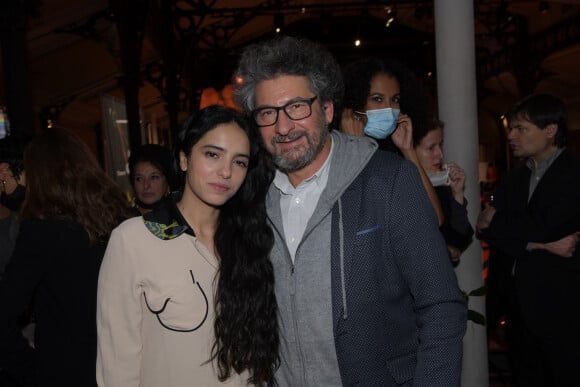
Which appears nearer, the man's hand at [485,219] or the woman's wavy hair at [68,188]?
the woman's wavy hair at [68,188]

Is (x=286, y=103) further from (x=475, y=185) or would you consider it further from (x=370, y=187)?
(x=475, y=185)

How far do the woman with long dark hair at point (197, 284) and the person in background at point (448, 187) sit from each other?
114cm

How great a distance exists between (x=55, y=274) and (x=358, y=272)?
1373 mm

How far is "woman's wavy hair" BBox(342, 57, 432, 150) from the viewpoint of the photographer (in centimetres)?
274

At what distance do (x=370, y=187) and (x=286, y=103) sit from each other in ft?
1.48

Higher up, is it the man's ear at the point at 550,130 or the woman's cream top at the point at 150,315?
the man's ear at the point at 550,130

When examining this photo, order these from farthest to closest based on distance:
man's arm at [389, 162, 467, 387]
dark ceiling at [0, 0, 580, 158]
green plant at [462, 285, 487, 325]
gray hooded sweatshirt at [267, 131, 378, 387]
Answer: dark ceiling at [0, 0, 580, 158]
green plant at [462, 285, 487, 325]
gray hooded sweatshirt at [267, 131, 378, 387]
man's arm at [389, 162, 467, 387]

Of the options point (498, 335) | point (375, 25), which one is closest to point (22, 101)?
point (498, 335)

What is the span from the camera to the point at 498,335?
5.61 m

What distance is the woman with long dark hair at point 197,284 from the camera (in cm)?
206

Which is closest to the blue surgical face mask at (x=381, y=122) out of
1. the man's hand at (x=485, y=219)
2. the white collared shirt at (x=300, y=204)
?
the white collared shirt at (x=300, y=204)

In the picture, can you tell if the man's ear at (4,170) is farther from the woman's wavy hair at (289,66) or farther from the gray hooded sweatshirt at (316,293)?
the gray hooded sweatshirt at (316,293)

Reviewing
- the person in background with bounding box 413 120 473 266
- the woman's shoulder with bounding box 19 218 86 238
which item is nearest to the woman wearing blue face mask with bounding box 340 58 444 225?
the person in background with bounding box 413 120 473 266

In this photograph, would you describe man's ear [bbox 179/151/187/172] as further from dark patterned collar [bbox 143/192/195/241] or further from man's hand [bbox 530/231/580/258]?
man's hand [bbox 530/231/580/258]
